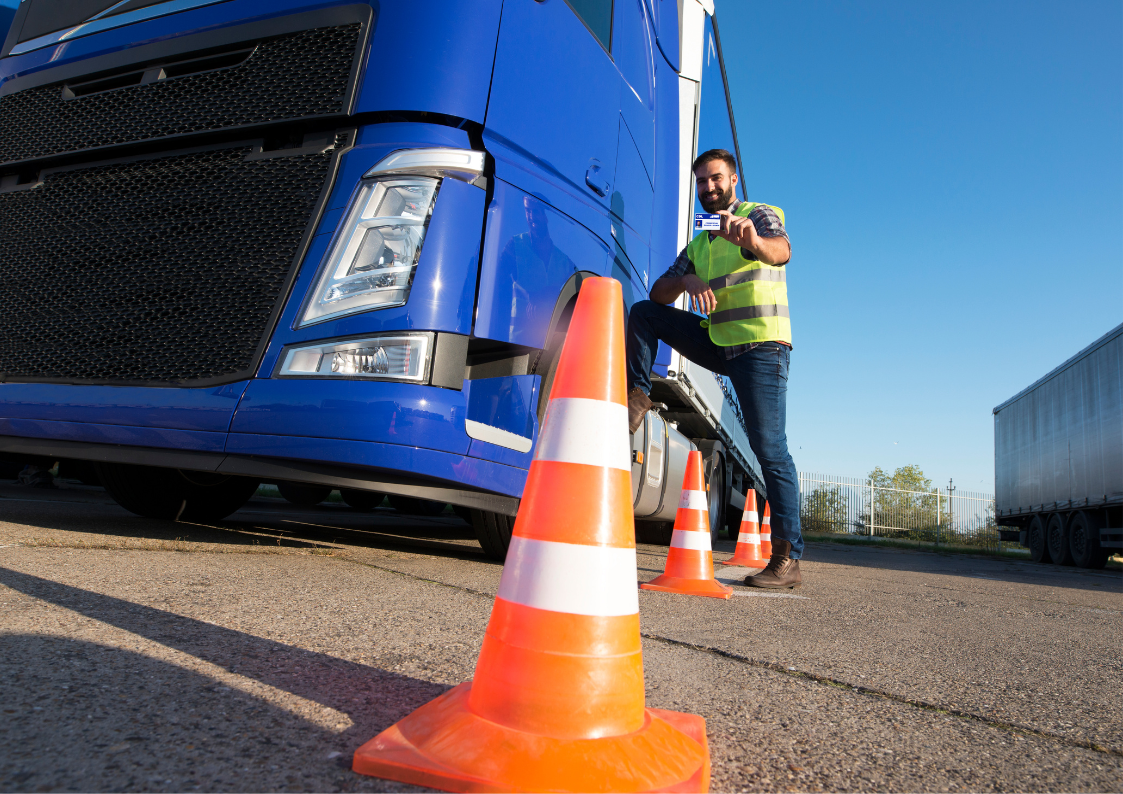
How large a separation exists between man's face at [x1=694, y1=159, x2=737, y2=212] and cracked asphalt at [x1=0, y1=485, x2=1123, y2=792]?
1997 millimetres

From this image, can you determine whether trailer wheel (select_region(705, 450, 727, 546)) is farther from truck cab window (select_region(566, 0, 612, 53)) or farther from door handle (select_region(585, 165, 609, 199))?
truck cab window (select_region(566, 0, 612, 53))

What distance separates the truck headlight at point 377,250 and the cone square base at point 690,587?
5.92 feet

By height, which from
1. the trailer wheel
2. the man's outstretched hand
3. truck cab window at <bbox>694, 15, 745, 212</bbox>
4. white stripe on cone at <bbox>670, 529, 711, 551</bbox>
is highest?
truck cab window at <bbox>694, 15, 745, 212</bbox>

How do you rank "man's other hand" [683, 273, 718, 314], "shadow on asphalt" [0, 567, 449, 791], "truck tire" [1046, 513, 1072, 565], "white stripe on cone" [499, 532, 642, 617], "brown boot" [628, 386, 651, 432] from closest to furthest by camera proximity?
"shadow on asphalt" [0, 567, 449, 791] < "white stripe on cone" [499, 532, 642, 617] < "brown boot" [628, 386, 651, 432] < "man's other hand" [683, 273, 718, 314] < "truck tire" [1046, 513, 1072, 565]

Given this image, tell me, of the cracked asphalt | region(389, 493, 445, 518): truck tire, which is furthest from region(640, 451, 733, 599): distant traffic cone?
region(389, 493, 445, 518): truck tire

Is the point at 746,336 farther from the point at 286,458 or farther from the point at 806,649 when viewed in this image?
the point at 286,458

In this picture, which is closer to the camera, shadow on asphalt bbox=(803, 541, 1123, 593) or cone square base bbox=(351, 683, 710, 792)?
cone square base bbox=(351, 683, 710, 792)

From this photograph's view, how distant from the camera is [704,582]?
343 centimetres

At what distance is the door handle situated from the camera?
343 cm

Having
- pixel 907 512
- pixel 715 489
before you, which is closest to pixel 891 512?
pixel 907 512

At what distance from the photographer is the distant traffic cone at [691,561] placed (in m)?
3.38

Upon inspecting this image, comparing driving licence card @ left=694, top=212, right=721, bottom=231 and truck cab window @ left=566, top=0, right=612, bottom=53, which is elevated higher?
truck cab window @ left=566, top=0, right=612, bottom=53

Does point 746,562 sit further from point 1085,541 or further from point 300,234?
point 1085,541

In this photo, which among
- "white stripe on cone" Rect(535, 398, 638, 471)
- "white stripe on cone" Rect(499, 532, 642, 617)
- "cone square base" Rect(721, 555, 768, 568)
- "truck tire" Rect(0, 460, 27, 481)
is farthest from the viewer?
→ "truck tire" Rect(0, 460, 27, 481)
